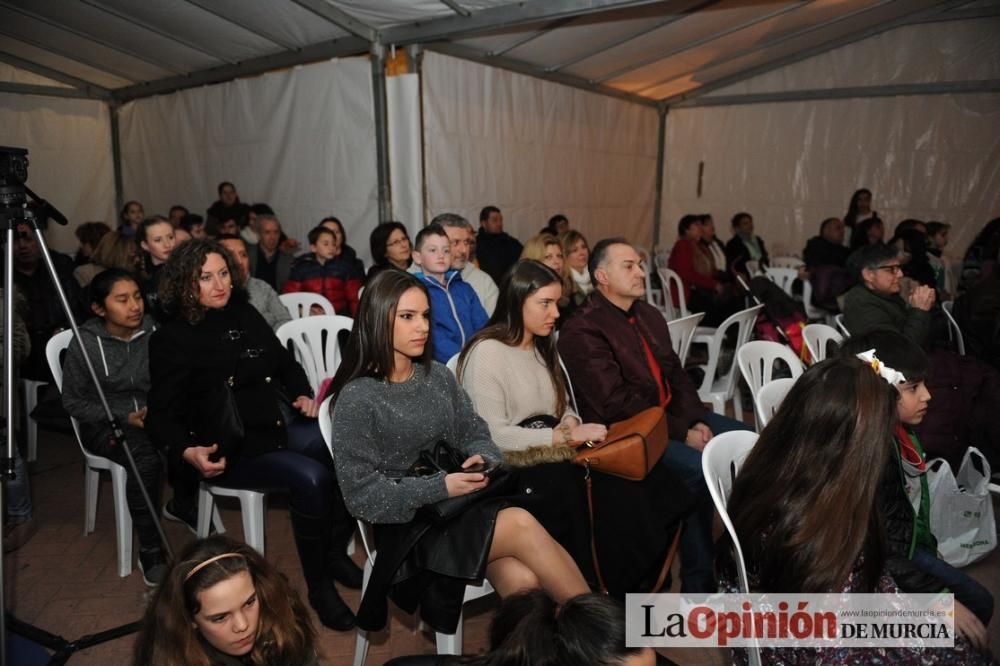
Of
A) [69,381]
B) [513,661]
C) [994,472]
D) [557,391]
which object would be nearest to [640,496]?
[557,391]

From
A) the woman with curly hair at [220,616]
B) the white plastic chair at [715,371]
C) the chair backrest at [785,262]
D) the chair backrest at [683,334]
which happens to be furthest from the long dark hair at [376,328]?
the chair backrest at [785,262]

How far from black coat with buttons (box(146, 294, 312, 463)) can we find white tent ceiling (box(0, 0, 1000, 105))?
2926mm

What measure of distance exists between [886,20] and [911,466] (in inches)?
303

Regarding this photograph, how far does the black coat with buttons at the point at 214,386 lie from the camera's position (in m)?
2.39

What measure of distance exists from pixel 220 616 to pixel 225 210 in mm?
5814

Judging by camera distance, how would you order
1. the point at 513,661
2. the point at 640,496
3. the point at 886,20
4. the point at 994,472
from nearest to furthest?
the point at 513,661 → the point at 640,496 → the point at 994,472 → the point at 886,20

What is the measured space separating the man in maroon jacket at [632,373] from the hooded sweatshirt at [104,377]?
1.79 metres

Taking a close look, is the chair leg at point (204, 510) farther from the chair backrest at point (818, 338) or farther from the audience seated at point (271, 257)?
the audience seated at point (271, 257)

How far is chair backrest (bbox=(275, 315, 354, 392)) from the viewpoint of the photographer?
3323 millimetres

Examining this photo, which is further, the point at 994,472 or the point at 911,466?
the point at 994,472

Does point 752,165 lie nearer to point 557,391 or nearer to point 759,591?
point 557,391

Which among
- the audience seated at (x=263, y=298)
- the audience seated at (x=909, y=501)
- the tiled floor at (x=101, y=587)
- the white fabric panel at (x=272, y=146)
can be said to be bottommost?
the tiled floor at (x=101, y=587)

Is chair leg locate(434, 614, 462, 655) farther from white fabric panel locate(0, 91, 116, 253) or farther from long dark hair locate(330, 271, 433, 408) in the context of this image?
white fabric panel locate(0, 91, 116, 253)

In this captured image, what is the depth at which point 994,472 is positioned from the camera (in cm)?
304
